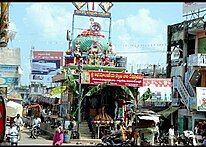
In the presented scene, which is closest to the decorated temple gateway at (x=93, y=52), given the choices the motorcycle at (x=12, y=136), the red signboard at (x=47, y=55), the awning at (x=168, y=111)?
the awning at (x=168, y=111)

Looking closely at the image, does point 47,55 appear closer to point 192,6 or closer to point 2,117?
point 192,6

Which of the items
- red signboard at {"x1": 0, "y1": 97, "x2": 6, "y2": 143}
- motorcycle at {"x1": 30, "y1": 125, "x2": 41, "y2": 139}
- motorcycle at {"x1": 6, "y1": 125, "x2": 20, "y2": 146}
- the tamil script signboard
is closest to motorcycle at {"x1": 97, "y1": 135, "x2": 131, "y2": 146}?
motorcycle at {"x1": 6, "y1": 125, "x2": 20, "y2": 146}

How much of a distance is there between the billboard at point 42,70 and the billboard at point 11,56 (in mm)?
25051

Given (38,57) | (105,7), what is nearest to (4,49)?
(105,7)

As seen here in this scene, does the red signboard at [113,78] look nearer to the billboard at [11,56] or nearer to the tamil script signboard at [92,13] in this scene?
the billboard at [11,56]

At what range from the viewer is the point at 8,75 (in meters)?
24.6

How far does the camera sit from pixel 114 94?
96.8ft

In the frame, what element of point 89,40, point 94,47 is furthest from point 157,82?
point 89,40

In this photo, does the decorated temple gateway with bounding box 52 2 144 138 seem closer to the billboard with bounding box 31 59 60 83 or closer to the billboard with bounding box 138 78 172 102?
A: the billboard with bounding box 138 78 172 102

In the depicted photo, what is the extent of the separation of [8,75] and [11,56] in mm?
1203

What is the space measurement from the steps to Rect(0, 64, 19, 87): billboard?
5.43 m

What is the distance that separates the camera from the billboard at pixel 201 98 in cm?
3003

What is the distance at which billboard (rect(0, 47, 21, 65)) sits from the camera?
2503 cm

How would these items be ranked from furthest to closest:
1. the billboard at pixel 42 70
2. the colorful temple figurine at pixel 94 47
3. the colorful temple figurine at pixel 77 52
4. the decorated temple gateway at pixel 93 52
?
the billboard at pixel 42 70 → the colorful temple figurine at pixel 94 47 → the decorated temple gateway at pixel 93 52 → the colorful temple figurine at pixel 77 52
